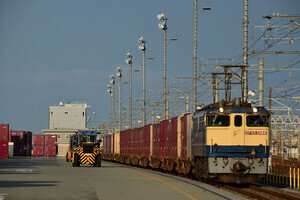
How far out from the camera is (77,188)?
25922 mm

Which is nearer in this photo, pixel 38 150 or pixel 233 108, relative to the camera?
pixel 233 108

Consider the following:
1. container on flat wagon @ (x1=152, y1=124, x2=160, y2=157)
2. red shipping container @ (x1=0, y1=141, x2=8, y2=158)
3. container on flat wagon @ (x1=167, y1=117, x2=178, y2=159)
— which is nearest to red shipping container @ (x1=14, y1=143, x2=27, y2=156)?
red shipping container @ (x1=0, y1=141, x2=8, y2=158)

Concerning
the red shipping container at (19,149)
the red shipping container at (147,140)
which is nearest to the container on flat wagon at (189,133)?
the red shipping container at (147,140)

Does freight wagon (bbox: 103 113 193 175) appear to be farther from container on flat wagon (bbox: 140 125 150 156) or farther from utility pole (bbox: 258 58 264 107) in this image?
utility pole (bbox: 258 58 264 107)

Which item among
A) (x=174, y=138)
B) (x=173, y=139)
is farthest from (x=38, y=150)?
(x=174, y=138)

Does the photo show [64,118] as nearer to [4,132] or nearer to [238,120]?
[4,132]

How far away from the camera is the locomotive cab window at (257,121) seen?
28.3 meters

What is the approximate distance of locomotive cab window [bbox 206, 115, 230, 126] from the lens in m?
28.3

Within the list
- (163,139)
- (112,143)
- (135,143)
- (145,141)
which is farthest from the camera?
(112,143)

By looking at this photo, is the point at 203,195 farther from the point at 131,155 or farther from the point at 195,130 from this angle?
the point at 131,155

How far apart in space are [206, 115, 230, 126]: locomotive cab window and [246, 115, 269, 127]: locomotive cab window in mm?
967

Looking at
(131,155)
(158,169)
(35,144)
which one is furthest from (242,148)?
(35,144)

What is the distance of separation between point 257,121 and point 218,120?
1.79 metres

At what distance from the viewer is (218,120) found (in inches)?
1115
